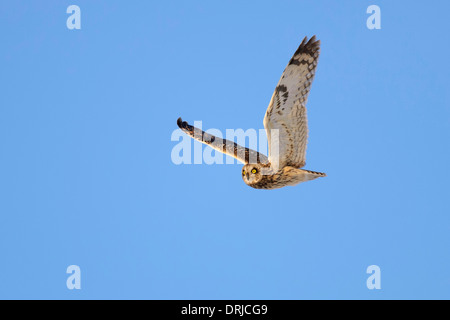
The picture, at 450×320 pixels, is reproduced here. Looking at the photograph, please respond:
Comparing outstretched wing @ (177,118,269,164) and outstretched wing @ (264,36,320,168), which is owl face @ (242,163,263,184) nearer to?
outstretched wing @ (177,118,269,164)

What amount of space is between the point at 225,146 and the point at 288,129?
1.66 metres

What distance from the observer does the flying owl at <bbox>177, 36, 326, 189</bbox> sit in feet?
25.8

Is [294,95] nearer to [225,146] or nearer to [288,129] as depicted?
[288,129]

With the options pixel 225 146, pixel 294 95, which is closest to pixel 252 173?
pixel 225 146

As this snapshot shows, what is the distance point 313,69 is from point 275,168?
145 cm

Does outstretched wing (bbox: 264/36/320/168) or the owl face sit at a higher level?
outstretched wing (bbox: 264/36/320/168)

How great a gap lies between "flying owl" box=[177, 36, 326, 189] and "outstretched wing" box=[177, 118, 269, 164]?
0.11ft

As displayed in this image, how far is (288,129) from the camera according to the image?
807cm

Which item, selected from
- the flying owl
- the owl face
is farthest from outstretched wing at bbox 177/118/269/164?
the owl face

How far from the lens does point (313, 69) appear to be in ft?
26.1
